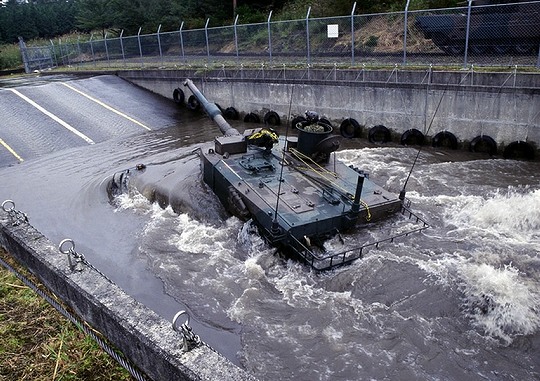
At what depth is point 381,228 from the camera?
994cm

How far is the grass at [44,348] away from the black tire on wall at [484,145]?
14638mm

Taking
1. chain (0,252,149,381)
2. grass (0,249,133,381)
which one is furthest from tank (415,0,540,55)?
grass (0,249,133,381)

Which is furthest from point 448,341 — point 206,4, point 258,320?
point 206,4

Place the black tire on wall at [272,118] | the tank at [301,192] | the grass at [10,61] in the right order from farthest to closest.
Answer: the grass at [10,61], the black tire on wall at [272,118], the tank at [301,192]

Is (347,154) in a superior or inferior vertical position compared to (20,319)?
inferior

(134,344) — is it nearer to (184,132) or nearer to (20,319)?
(20,319)

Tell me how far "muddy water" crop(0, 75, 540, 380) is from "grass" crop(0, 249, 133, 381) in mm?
2643

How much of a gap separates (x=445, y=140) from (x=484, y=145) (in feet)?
4.52

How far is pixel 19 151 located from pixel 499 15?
762 inches

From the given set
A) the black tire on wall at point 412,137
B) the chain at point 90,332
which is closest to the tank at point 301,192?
the chain at point 90,332

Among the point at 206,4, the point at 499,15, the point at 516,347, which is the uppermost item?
the point at 206,4

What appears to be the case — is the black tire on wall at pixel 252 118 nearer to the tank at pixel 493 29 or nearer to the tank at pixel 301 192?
the tank at pixel 493 29

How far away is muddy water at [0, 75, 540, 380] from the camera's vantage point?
6996 millimetres

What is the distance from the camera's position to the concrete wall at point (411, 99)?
598 inches
